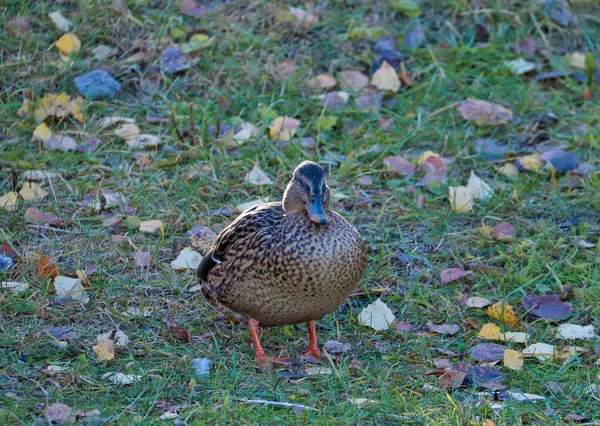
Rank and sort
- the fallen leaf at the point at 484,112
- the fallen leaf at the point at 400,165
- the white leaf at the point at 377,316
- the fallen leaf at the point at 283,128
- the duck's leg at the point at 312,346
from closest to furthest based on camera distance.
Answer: the duck's leg at the point at 312,346 < the white leaf at the point at 377,316 < the fallen leaf at the point at 400,165 < the fallen leaf at the point at 283,128 < the fallen leaf at the point at 484,112

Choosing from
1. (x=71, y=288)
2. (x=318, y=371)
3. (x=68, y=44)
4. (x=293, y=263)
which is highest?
(x=68, y=44)

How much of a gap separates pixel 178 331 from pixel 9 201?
150 centimetres

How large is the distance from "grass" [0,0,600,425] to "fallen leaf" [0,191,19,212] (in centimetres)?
7

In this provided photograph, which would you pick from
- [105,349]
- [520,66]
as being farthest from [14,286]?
[520,66]

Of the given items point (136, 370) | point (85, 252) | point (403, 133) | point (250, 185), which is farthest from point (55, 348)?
point (403, 133)

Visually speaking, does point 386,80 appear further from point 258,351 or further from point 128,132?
point 258,351

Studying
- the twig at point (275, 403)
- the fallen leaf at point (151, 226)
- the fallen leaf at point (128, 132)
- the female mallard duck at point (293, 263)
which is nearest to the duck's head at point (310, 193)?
the female mallard duck at point (293, 263)

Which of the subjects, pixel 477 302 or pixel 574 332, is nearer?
pixel 574 332

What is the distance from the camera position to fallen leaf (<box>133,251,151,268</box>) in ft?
15.0

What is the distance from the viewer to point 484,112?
5.93m

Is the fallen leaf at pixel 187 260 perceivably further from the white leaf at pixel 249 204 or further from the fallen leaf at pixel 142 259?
the white leaf at pixel 249 204

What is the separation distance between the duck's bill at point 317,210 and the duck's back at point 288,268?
0.18 feet

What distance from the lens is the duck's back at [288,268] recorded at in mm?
3693

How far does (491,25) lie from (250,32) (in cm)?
182
